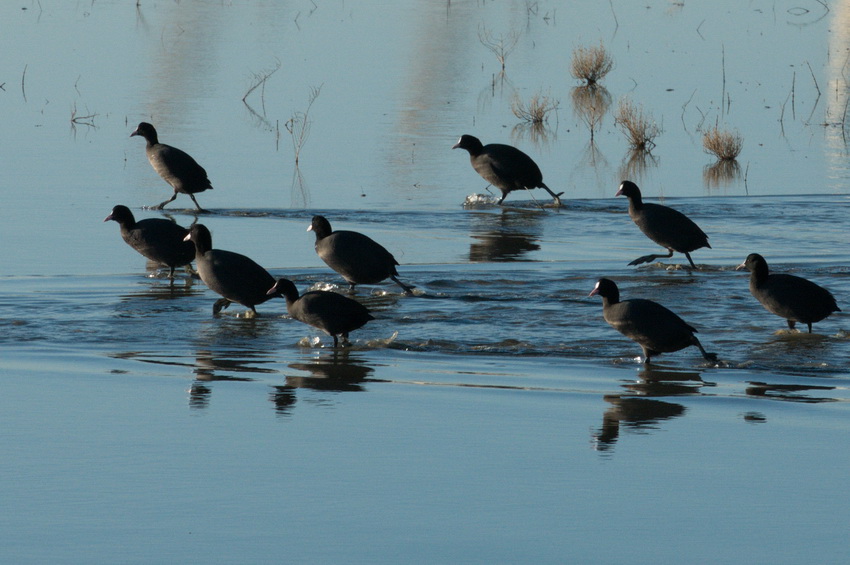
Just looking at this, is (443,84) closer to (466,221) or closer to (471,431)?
(466,221)

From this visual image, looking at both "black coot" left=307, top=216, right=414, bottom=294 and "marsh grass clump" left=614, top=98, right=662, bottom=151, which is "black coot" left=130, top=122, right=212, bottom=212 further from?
"marsh grass clump" left=614, top=98, right=662, bottom=151

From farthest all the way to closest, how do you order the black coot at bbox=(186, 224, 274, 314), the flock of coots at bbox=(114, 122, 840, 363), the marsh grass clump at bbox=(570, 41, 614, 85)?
the marsh grass clump at bbox=(570, 41, 614, 85)
the black coot at bbox=(186, 224, 274, 314)
the flock of coots at bbox=(114, 122, 840, 363)

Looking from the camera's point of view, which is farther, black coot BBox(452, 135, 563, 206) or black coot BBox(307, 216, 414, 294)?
black coot BBox(452, 135, 563, 206)

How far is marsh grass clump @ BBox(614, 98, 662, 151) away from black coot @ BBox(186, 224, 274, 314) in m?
9.80

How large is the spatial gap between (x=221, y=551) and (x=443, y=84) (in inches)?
817

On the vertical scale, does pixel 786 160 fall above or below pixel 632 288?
above

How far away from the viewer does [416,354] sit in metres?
9.61

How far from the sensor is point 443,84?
84.6 ft

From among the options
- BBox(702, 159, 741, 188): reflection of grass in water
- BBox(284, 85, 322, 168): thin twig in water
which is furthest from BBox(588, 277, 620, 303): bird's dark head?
BBox(284, 85, 322, 168): thin twig in water

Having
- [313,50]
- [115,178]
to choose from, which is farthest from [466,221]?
[313,50]

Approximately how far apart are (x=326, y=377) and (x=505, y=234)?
239 inches

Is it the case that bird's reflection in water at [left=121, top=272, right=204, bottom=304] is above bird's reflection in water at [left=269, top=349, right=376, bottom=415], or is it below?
above

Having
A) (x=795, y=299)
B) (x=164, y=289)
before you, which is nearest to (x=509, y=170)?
(x=164, y=289)

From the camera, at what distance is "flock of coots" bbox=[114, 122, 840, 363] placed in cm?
918
